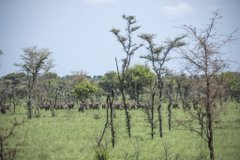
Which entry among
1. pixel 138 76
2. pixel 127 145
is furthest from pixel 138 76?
pixel 127 145


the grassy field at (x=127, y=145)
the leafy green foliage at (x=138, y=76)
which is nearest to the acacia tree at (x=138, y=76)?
the leafy green foliage at (x=138, y=76)

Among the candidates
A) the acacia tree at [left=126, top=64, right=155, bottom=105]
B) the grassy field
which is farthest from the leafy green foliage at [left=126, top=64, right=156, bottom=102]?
the grassy field

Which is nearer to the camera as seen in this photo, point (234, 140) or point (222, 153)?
point (222, 153)

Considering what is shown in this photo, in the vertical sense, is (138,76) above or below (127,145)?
above

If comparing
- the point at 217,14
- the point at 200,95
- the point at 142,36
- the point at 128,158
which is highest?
the point at 142,36

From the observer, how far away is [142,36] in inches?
1373

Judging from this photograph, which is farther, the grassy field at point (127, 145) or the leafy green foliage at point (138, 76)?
the leafy green foliage at point (138, 76)

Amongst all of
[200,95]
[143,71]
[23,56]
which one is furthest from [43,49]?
[200,95]

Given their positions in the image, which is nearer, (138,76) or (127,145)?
(127,145)

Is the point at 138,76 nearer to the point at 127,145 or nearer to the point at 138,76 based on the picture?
the point at 138,76

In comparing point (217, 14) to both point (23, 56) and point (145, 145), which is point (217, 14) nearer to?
point (145, 145)

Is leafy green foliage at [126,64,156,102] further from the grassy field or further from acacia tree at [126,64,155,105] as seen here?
the grassy field

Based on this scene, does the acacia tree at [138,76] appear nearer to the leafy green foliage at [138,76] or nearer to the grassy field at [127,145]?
the leafy green foliage at [138,76]

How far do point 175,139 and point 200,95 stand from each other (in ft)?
42.7
